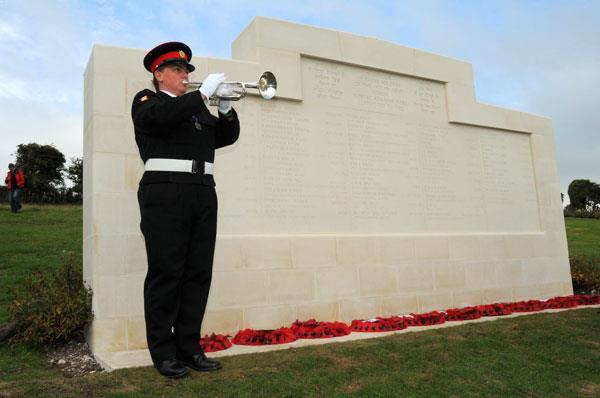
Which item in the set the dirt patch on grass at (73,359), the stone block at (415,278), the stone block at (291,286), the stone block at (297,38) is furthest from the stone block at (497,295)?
the dirt patch on grass at (73,359)

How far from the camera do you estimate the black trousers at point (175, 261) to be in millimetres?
3268

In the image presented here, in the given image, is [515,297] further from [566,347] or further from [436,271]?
[566,347]

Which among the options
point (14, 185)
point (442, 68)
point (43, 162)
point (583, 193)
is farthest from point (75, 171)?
point (583, 193)

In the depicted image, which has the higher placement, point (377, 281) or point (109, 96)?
point (109, 96)

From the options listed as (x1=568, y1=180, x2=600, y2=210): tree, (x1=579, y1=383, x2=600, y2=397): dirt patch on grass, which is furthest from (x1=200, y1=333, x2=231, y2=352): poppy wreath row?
(x1=568, y1=180, x2=600, y2=210): tree

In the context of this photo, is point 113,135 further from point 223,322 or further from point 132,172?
point 223,322

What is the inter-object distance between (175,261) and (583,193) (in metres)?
49.8

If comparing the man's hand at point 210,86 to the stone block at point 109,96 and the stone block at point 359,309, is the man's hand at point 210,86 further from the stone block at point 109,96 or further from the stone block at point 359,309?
the stone block at point 359,309

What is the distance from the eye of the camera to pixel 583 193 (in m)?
45.2

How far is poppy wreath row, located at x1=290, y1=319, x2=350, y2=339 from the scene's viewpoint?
482 centimetres

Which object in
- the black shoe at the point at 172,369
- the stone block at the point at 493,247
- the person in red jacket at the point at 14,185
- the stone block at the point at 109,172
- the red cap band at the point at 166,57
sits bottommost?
the black shoe at the point at 172,369

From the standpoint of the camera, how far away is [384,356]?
12.8ft

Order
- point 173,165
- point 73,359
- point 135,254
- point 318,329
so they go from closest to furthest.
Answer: point 173,165, point 73,359, point 135,254, point 318,329

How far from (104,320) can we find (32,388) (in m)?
1.31
